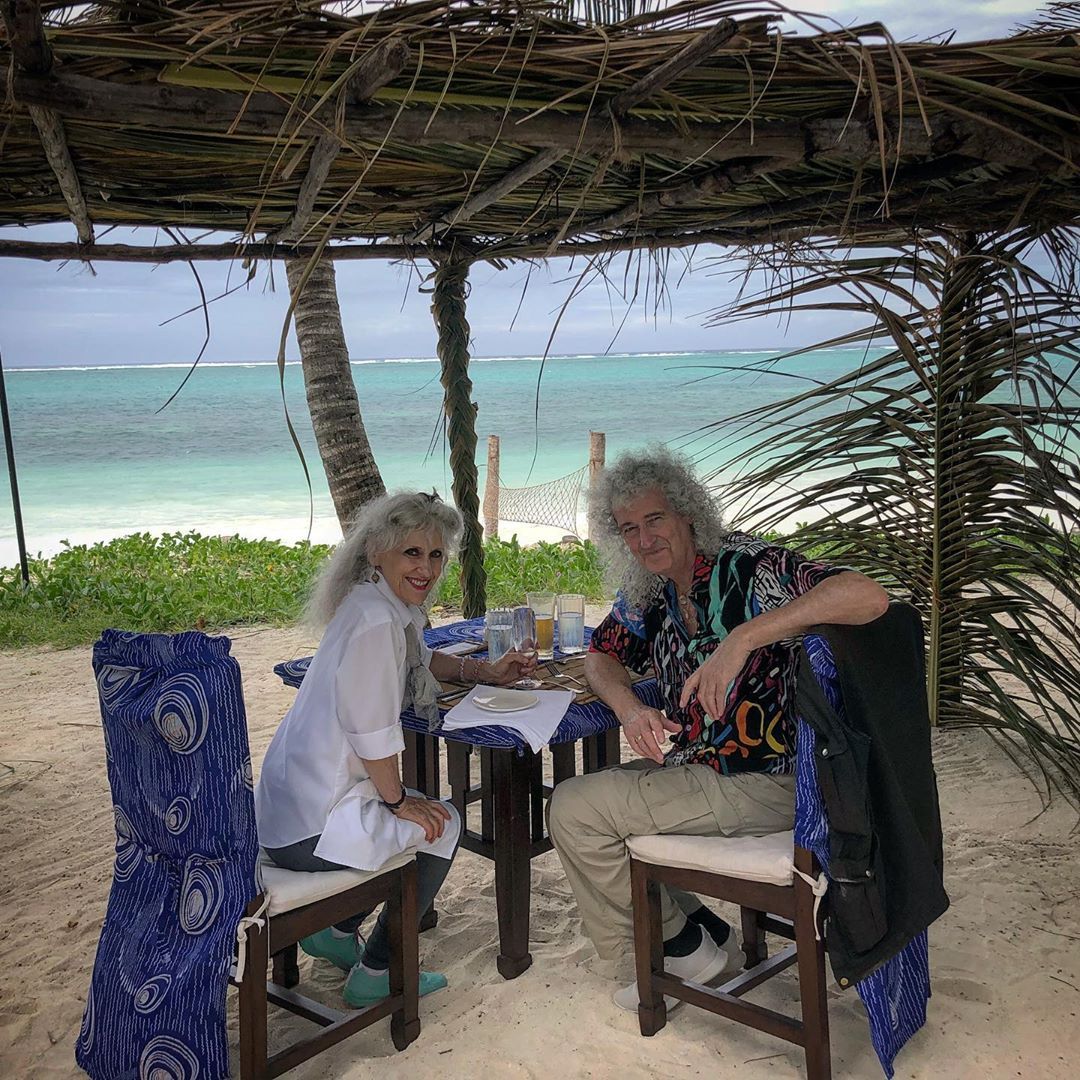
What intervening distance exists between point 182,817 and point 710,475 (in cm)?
187

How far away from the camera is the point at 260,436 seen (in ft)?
110

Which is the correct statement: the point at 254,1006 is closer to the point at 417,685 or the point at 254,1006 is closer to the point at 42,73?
the point at 417,685

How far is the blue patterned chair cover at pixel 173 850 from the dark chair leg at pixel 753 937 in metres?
1.39

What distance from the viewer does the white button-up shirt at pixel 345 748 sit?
2.39 metres

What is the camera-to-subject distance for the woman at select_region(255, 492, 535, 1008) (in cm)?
240

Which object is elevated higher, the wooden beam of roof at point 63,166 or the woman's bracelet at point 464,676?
the wooden beam of roof at point 63,166

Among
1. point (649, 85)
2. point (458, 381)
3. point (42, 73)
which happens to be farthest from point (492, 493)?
point (42, 73)

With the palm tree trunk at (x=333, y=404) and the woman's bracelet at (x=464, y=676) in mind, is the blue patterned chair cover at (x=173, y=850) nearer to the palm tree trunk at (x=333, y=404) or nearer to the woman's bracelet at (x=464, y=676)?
the woman's bracelet at (x=464, y=676)

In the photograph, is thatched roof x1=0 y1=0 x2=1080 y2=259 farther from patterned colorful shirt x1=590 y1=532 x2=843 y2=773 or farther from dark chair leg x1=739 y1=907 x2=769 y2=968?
dark chair leg x1=739 y1=907 x2=769 y2=968

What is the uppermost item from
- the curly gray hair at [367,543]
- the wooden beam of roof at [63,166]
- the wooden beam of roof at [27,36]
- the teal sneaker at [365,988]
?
the wooden beam of roof at [27,36]

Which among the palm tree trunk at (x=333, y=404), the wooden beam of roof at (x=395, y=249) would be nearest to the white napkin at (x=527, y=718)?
the wooden beam of roof at (x=395, y=249)

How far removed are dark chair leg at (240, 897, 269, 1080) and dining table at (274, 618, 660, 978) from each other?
2.18 ft

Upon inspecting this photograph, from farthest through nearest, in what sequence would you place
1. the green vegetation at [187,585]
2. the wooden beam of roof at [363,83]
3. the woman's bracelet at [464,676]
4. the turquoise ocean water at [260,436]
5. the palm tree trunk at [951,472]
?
the turquoise ocean water at [260,436] < the green vegetation at [187,585] < the palm tree trunk at [951,472] < the woman's bracelet at [464,676] < the wooden beam of roof at [363,83]

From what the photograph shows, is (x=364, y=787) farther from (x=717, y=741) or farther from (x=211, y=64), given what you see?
(x=211, y=64)
